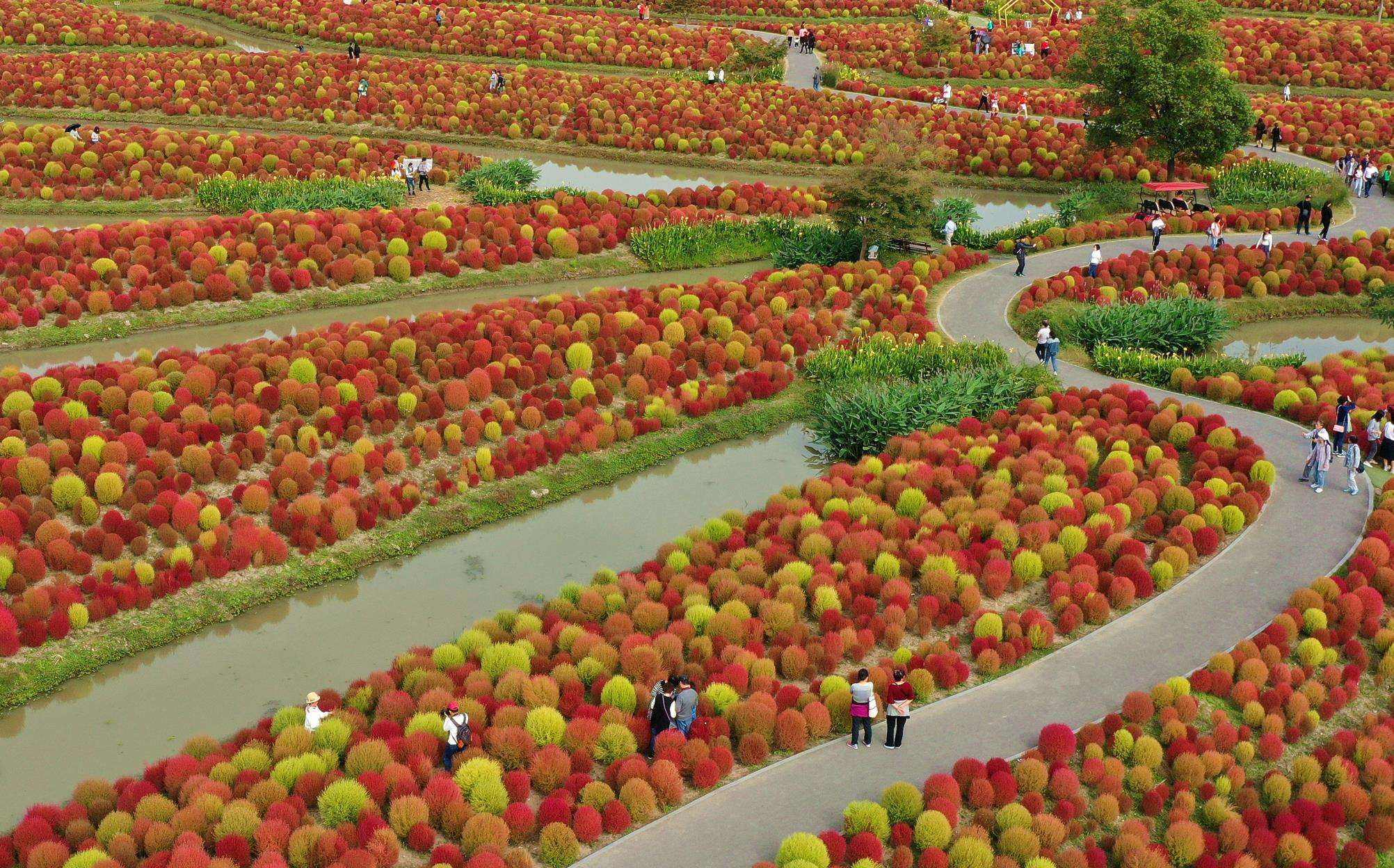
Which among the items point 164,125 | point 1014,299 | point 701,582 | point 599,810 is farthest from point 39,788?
point 164,125

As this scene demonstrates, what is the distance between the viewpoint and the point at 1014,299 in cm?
3466

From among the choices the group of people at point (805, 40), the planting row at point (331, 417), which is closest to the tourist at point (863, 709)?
the planting row at point (331, 417)

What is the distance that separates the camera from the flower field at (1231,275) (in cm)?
3459

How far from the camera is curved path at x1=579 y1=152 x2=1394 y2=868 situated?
641 inches

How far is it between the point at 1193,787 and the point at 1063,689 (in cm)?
239

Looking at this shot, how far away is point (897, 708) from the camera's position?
1755 cm

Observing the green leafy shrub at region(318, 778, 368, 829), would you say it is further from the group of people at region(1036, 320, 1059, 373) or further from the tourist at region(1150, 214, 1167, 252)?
the tourist at region(1150, 214, 1167, 252)

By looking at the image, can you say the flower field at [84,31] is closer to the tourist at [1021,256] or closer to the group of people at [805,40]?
the group of people at [805,40]

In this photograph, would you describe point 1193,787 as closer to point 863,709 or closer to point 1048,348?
point 863,709

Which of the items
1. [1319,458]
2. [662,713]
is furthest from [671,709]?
[1319,458]

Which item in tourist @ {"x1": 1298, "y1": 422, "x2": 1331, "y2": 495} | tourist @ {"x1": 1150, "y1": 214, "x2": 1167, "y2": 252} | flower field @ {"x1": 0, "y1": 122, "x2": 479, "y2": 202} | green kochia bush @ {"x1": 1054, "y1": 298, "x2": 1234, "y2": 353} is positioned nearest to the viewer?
tourist @ {"x1": 1298, "y1": 422, "x2": 1331, "y2": 495}

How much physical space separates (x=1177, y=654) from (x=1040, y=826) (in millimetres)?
4913

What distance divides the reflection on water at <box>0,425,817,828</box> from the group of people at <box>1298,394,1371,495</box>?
29.7ft

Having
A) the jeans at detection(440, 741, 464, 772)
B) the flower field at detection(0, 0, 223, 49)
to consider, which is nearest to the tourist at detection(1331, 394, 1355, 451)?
the jeans at detection(440, 741, 464, 772)
